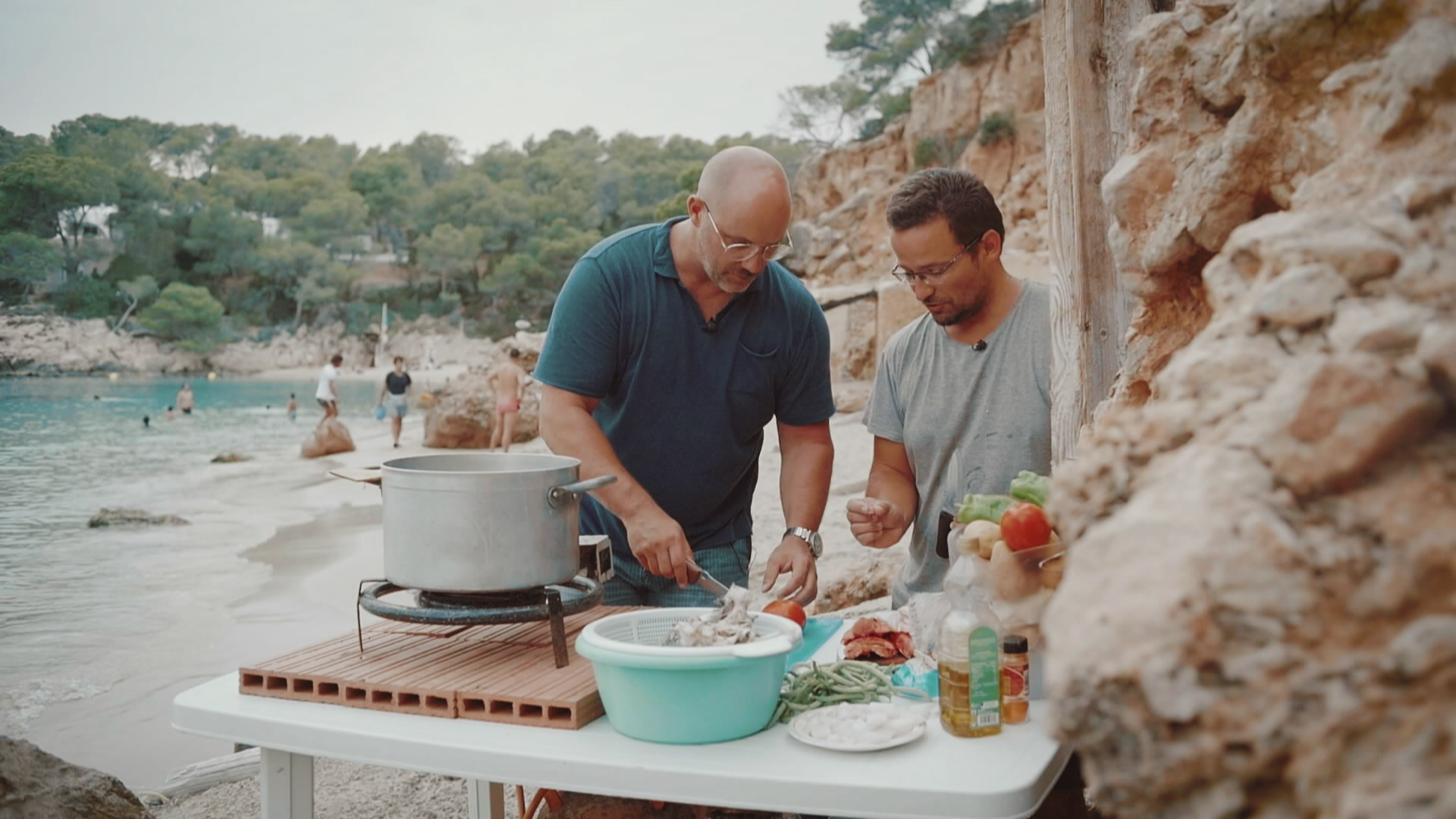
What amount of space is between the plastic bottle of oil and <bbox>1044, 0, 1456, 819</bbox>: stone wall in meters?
0.44

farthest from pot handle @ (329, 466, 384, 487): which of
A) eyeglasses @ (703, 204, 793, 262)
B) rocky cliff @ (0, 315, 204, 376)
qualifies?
rocky cliff @ (0, 315, 204, 376)

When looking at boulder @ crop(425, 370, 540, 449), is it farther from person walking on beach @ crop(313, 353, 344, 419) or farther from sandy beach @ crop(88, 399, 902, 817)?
person walking on beach @ crop(313, 353, 344, 419)

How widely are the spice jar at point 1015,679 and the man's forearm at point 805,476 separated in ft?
3.65

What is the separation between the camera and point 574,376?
278 centimetres

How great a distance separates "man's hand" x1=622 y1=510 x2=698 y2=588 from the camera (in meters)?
2.46

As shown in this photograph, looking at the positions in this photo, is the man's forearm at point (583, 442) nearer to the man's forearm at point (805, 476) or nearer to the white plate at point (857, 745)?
the man's forearm at point (805, 476)

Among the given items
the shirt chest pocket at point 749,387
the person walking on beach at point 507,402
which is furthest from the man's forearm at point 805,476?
the person walking on beach at point 507,402

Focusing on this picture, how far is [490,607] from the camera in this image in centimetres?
195

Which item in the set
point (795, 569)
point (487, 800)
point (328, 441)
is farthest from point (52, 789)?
point (328, 441)

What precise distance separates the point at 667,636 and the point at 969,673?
1.83 feet

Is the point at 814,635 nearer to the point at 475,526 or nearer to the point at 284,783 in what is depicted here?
the point at 475,526

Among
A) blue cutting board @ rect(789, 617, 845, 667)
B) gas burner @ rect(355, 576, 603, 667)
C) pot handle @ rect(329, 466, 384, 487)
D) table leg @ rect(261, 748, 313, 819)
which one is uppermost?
pot handle @ rect(329, 466, 384, 487)

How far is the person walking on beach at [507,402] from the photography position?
14.8 meters

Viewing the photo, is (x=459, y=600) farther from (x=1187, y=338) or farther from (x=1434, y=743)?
(x=1434, y=743)
